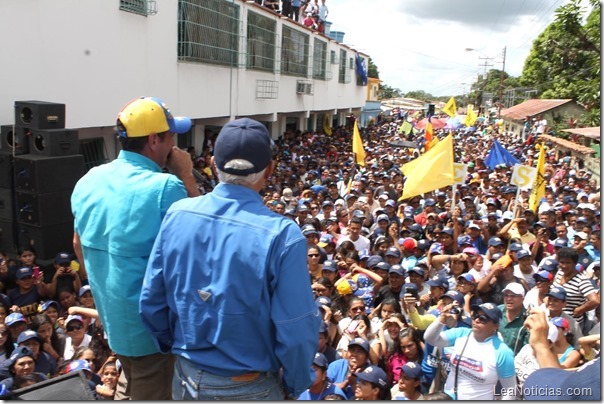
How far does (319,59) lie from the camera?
24656mm

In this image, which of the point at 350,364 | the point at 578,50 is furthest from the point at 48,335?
the point at 578,50

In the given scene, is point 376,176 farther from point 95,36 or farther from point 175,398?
point 175,398

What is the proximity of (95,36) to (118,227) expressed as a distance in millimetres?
8566

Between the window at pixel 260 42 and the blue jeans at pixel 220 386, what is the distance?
15217mm

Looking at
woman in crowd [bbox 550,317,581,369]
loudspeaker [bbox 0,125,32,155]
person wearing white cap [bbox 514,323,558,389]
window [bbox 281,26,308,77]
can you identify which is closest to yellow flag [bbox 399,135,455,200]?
woman in crowd [bbox 550,317,581,369]

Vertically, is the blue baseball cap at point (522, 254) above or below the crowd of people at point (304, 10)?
below

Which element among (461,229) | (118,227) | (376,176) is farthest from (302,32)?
(118,227)

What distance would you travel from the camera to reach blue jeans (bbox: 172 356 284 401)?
6.01 ft

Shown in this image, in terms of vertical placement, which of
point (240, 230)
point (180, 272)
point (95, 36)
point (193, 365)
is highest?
point (95, 36)

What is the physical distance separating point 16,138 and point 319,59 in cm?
1878

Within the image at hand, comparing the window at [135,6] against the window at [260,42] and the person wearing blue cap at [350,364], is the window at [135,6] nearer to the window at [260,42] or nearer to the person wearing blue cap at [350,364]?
the window at [260,42]

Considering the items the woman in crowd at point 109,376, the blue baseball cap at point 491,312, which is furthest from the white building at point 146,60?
the blue baseball cap at point 491,312

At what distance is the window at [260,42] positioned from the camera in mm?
16484

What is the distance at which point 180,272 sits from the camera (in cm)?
182
